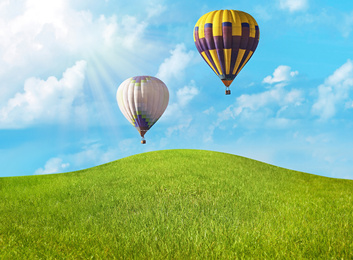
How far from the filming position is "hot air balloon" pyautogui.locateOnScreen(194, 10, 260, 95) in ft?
76.2

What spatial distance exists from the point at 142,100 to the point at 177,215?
12.8 m

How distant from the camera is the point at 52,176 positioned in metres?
23.7

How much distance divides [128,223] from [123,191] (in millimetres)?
4368

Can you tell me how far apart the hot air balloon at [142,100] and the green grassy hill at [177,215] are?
164 inches

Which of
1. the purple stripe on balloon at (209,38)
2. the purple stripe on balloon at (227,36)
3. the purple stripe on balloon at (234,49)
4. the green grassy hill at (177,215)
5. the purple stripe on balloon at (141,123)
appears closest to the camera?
the green grassy hill at (177,215)

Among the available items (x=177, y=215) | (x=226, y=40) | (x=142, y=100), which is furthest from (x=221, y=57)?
(x=177, y=215)

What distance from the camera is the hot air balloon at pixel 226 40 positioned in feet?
76.2

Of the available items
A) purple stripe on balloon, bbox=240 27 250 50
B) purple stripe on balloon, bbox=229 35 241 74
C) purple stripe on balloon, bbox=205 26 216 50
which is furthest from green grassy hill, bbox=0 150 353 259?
purple stripe on balloon, bbox=240 27 250 50

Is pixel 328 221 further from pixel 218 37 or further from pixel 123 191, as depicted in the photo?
pixel 218 37

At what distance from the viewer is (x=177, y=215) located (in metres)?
13.1

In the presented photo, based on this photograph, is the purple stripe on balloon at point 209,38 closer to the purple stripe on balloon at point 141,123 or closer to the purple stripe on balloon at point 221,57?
the purple stripe on balloon at point 221,57

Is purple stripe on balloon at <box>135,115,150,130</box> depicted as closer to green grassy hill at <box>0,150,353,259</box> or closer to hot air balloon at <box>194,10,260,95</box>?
green grassy hill at <box>0,150,353,259</box>

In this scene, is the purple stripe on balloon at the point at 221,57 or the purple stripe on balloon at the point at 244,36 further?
the purple stripe on balloon at the point at 221,57

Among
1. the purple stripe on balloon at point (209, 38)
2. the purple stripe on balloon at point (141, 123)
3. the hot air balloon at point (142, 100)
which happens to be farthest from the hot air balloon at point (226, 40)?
the purple stripe on balloon at point (141, 123)
